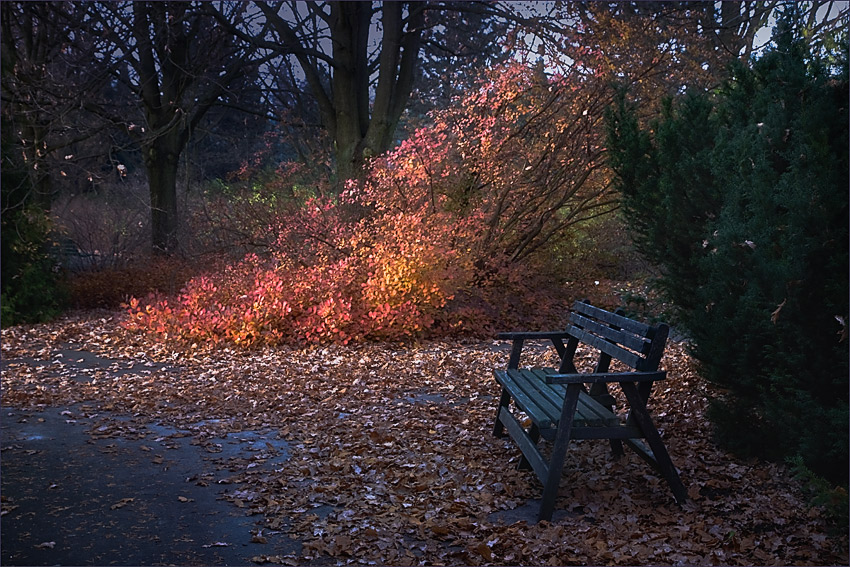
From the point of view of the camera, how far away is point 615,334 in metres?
4.54

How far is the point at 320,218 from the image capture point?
38.1 feet

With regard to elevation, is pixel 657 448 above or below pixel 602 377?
below

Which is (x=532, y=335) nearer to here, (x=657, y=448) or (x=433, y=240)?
(x=657, y=448)

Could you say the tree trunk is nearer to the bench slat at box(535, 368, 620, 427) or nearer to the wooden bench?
the wooden bench

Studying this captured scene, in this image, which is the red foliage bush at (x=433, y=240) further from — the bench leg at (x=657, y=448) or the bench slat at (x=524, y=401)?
the bench leg at (x=657, y=448)

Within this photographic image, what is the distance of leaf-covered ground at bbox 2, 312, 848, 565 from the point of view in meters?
3.68

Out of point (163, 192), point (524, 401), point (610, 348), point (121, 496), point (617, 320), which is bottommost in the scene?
point (121, 496)

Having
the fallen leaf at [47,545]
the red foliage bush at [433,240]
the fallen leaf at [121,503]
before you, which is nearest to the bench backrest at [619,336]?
the fallen leaf at [121,503]

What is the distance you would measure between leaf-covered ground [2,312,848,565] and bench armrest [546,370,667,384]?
0.72 metres

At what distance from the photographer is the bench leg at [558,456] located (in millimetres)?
4051

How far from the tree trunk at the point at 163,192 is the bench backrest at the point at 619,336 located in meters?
12.0

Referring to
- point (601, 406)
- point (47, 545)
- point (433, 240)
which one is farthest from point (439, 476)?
point (433, 240)

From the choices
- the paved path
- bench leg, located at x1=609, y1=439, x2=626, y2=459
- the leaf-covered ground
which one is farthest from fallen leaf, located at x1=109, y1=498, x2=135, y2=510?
bench leg, located at x1=609, y1=439, x2=626, y2=459

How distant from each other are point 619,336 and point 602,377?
1.69 feet
